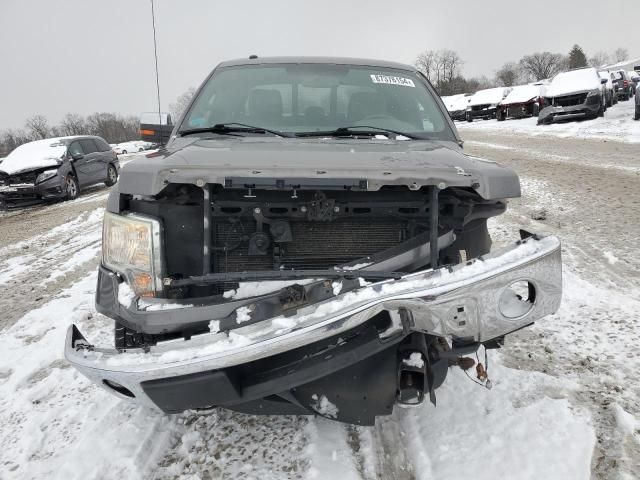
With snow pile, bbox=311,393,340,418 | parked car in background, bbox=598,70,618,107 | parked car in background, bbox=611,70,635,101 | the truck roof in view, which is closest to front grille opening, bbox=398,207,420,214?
snow pile, bbox=311,393,340,418

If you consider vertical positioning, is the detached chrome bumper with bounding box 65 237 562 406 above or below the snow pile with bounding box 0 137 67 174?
below

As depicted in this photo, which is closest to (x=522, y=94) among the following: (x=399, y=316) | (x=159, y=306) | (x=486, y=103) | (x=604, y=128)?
(x=486, y=103)

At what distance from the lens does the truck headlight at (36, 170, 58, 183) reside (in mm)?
10922

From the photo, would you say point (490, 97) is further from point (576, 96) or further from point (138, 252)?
point (138, 252)

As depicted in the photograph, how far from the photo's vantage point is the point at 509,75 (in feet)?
275

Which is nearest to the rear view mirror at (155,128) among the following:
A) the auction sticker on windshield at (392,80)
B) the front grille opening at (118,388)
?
the auction sticker on windshield at (392,80)

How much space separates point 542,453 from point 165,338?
176cm

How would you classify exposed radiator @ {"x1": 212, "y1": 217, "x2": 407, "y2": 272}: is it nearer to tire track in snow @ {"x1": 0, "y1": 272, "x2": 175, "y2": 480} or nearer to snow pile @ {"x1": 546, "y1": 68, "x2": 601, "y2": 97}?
tire track in snow @ {"x1": 0, "y1": 272, "x2": 175, "y2": 480}

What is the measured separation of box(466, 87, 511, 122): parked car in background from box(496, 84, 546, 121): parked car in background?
1.76m

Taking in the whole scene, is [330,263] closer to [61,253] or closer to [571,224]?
[571,224]

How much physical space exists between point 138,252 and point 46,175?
1074 cm

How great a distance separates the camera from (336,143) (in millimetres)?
2504

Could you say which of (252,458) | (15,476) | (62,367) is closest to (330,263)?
(252,458)

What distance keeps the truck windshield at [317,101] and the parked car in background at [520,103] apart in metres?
24.6
